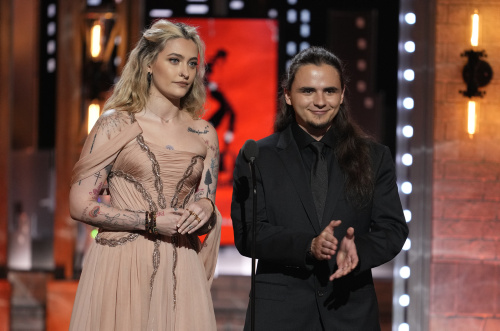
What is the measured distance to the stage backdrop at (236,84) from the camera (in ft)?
22.0

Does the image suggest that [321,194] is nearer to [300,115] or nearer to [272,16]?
[300,115]

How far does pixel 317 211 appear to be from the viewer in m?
2.49

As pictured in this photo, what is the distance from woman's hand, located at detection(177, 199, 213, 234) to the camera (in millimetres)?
2508

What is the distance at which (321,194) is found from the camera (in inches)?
99.3

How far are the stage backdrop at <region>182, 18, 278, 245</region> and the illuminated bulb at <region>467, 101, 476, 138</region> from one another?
263 cm

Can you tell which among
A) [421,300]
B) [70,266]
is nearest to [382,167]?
[421,300]

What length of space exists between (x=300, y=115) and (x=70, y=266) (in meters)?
3.97

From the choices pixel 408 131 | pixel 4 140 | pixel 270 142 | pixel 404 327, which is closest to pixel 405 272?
pixel 404 327

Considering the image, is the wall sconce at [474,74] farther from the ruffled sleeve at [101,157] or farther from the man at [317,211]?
the ruffled sleeve at [101,157]

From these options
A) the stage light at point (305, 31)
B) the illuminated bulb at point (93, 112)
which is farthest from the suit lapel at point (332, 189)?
the stage light at point (305, 31)

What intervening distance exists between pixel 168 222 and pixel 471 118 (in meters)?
2.45

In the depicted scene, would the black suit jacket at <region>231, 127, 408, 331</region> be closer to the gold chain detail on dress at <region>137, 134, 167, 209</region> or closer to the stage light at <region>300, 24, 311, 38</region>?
the gold chain detail on dress at <region>137, 134, 167, 209</region>

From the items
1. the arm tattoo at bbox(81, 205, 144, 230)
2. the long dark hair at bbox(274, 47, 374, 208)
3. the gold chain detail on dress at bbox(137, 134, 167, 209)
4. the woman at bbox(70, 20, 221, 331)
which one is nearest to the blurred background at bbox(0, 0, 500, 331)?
the long dark hair at bbox(274, 47, 374, 208)

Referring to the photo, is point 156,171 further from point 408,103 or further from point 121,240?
point 408,103
